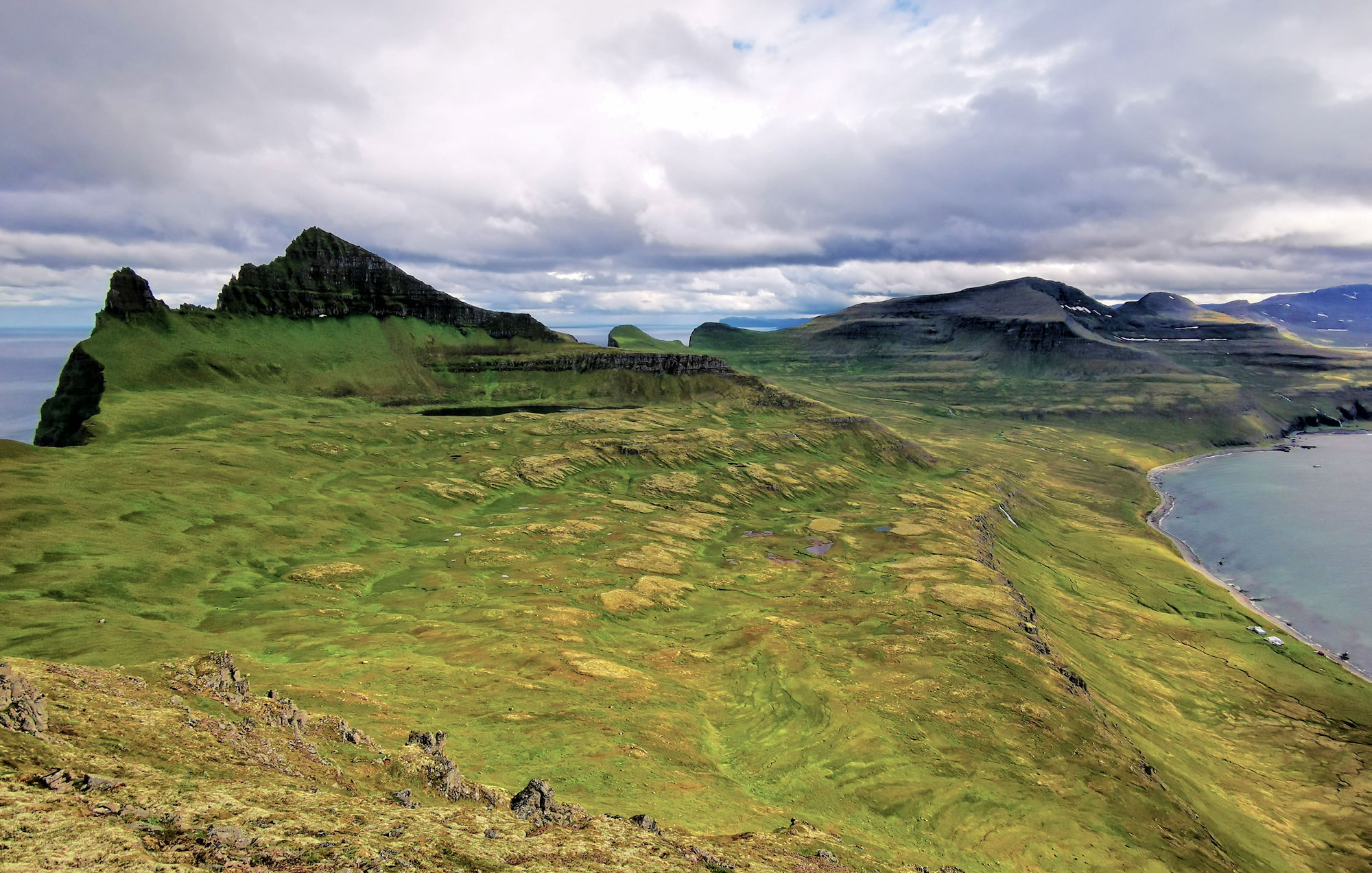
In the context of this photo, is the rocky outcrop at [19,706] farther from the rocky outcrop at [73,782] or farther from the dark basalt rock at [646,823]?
the dark basalt rock at [646,823]

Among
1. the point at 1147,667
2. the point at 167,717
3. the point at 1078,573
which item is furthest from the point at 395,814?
the point at 1078,573

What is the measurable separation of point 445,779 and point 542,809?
8.00m

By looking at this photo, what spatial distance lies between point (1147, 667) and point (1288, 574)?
11580 cm

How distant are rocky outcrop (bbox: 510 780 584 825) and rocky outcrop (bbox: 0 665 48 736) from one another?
27.0 metres

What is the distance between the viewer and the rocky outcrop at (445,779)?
4306 centimetres

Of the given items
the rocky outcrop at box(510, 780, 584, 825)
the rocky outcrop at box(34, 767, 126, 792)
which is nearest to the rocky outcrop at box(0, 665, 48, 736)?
the rocky outcrop at box(34, 767, 126, 792)

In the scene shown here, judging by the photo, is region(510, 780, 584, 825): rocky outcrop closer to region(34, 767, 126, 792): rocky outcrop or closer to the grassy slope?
the grassy slope

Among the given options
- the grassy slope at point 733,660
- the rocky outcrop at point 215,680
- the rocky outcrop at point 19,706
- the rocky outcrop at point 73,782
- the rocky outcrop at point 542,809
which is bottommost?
the grassy slope at point 733,660

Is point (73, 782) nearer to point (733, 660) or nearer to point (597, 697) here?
point (597, 697)

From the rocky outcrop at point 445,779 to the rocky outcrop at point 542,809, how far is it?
7.23ft

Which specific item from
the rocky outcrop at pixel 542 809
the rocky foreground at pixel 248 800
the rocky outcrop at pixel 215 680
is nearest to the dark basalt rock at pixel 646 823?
Answer: the rocky foreground at pixel 248 800

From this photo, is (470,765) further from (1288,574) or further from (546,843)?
(1288,574)

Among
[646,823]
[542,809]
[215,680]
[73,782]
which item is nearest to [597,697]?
[646,823]

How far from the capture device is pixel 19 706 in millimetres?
31469
